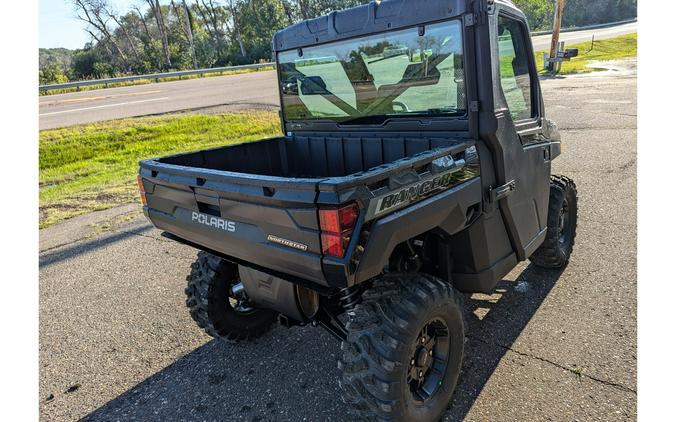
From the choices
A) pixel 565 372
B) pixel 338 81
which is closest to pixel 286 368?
pixel 565 372

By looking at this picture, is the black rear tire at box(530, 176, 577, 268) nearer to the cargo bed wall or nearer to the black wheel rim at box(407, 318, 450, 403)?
the cargo bed wall

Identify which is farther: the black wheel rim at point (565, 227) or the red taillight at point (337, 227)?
the black wheel rim at point (565, 227)

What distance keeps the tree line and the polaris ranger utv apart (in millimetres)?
31099

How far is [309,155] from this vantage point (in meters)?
3.58

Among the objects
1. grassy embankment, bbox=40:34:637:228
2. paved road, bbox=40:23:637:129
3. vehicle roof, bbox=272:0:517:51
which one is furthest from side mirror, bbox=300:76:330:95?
paved road, bbox=40:23:637:129

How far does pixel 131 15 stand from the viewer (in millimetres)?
52188

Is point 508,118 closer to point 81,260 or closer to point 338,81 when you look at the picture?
point 338,81

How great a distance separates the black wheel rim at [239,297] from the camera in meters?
3.14

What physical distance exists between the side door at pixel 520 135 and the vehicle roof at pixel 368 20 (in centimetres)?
27

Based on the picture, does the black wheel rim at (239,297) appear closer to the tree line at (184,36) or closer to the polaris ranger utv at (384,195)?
the polaris ranger utv at (384,195)

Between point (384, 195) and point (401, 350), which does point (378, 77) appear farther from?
point (401, 350)

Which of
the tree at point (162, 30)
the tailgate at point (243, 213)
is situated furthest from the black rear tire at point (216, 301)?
the tree at point (162, 30)

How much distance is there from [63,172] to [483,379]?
9084 millimetres

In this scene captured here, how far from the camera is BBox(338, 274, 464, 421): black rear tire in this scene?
82.9 inches
